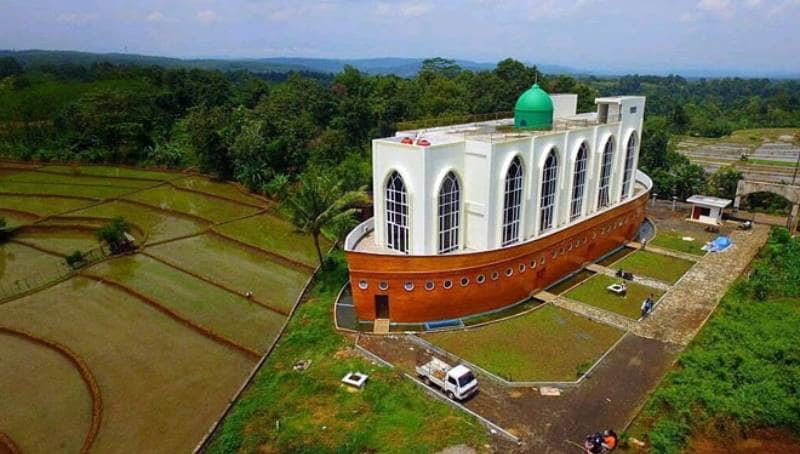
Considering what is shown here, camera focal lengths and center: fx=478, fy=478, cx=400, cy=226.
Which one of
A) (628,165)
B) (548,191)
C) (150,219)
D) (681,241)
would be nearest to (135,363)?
(150,219)

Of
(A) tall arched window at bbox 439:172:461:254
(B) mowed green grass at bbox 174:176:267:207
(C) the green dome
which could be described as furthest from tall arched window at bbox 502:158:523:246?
(B) mowed green grass at bbox 174:176:267:207

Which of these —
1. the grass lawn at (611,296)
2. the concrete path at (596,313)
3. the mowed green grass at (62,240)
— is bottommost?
the concrete path at (596,313)

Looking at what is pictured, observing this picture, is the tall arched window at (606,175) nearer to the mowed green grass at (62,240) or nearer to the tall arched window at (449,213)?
the tall arched window at (449,213)

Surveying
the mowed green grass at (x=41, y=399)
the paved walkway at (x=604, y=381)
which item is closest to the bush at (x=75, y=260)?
the mowed green grass at (x=41, y=399)

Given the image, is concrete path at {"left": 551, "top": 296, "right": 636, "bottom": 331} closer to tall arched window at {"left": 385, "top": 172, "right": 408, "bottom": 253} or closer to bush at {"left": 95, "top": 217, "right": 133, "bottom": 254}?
tall arched window at {"left": 385, "top": 172, "right": 408, "bottom": 253}

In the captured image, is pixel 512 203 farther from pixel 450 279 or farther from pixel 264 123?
pixel 264 123

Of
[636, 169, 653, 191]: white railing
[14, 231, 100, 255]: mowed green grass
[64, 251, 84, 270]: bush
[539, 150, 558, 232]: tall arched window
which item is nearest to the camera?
[539, 150, 558, 232]: tall arched window
